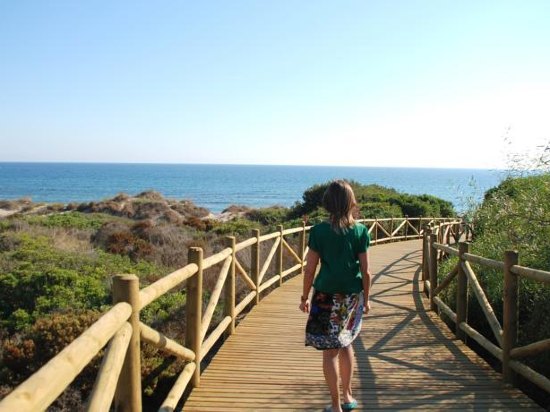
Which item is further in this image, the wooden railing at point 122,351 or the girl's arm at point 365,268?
the girl's arm at point 365,268

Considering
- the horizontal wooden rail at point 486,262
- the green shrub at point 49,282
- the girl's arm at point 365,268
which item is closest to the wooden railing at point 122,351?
the girl's arm at point 365,268

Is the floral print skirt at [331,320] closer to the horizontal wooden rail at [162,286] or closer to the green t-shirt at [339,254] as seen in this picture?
the green t-shirt at [339,254]

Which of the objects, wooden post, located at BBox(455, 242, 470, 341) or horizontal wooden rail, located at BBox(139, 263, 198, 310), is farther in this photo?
wooden post, located at BBox(455, 242, 470, 341)

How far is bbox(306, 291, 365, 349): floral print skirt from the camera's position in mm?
3812

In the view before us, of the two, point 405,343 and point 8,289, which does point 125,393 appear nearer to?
point 405,343

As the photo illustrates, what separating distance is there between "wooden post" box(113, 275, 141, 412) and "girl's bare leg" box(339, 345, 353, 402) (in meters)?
1.61

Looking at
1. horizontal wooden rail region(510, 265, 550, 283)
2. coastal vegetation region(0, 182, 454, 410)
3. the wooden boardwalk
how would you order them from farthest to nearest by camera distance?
coastal vegetation region(0, 182, 454, 410)
the wooden boardwalk
horizontal wooden rail region(510, 265, 550, 283)

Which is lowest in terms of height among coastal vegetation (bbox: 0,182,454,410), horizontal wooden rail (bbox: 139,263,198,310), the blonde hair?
coastal vegetation (bbox: 0,182,454,410)

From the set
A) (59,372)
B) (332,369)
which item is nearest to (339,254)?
(332,369)

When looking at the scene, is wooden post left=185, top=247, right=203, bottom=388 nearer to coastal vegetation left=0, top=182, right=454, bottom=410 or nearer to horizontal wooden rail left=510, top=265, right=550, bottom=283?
coastal vegetation left=0, top=182, right=454, bottom=410

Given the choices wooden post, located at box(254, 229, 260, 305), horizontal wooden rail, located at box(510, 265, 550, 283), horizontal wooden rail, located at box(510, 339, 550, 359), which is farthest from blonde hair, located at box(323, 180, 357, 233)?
wooden post, located at box(254, 229, 260, 305)

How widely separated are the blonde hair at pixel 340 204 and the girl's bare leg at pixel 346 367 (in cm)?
95

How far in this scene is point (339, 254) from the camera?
3.77m

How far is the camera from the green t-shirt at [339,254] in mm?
3746
